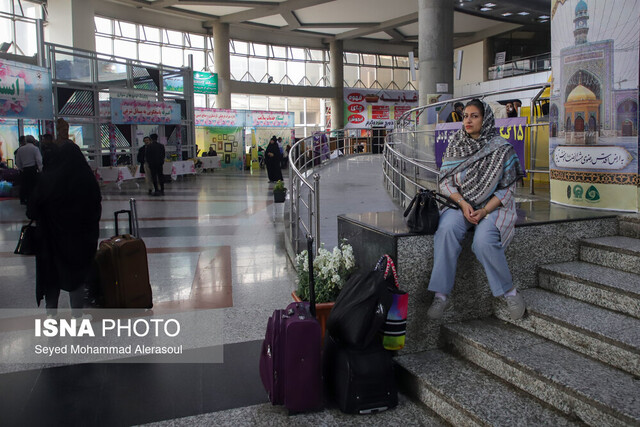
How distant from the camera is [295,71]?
34094mm

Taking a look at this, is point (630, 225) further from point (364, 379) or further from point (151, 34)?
point (151, 34)

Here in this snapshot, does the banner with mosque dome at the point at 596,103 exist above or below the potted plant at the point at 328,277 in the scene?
above

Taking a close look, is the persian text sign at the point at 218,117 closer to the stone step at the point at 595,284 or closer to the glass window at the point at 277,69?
the glass window at the point at 277,69

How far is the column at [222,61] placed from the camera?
93.6ft

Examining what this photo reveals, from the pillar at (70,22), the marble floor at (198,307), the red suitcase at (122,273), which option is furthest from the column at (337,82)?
the red suitcase at (122,273)

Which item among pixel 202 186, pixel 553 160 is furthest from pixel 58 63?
pixel 553 160

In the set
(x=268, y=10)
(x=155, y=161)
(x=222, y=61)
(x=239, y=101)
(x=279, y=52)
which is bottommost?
(x=155, y=161)

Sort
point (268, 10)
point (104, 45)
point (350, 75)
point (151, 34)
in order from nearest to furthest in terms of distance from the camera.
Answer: point (104, 45), point (268, 10), point (151, 34), point (350, 75)

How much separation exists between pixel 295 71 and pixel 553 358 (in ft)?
107

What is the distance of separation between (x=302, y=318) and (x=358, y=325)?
0.95 ft

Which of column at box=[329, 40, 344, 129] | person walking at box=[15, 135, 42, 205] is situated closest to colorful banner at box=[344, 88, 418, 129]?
column at box=[329, 40, 344, 129]

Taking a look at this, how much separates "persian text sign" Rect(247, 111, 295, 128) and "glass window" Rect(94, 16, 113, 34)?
7.41 meters

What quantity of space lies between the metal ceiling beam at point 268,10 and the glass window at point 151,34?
3.23 metres

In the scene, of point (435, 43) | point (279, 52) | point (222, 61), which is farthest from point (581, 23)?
point (279, 52)
